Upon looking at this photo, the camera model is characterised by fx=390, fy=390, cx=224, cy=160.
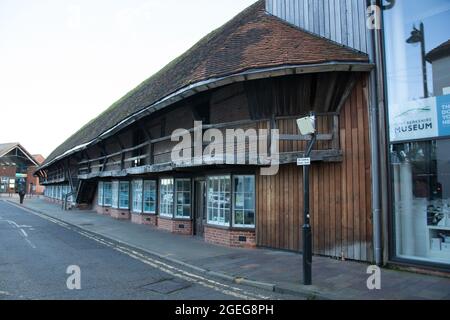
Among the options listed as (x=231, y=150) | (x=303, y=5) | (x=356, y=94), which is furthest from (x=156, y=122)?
(x=356, y=94)

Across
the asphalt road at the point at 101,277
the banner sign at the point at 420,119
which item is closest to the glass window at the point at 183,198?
the asphalt road at the point at 101,277

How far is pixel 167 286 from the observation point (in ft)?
23.3

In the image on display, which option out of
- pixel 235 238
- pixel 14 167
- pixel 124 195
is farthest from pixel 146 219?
pixel 14 167

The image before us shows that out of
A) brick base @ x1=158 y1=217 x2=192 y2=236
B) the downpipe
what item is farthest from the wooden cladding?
brick base @ x1=158 y1=217 x2=192 y2=236

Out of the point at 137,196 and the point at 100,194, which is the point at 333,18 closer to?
the point at 137,196

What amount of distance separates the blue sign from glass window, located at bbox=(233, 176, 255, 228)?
5.05 meters

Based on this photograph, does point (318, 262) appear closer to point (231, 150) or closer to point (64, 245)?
point (231, 150)

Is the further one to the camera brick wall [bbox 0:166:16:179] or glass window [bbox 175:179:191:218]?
brick wall [bbox 0:166:16:179]

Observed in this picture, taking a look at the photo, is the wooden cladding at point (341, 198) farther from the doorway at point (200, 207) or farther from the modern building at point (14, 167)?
the modern building at point (14, 167)

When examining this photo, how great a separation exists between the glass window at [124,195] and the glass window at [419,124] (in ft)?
49.7

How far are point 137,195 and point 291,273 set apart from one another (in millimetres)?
12788

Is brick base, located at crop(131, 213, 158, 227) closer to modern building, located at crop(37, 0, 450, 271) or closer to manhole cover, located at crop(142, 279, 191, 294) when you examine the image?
modern building, located at crop(37, 0, 450, 271)

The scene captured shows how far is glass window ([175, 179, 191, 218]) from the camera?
1456 centimetres

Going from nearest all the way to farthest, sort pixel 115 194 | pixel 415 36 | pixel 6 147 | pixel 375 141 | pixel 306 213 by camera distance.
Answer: pixel 306 213 → pixel 415 36 → pixel 375 141 → pixel 115 194 → pixel 6 147
